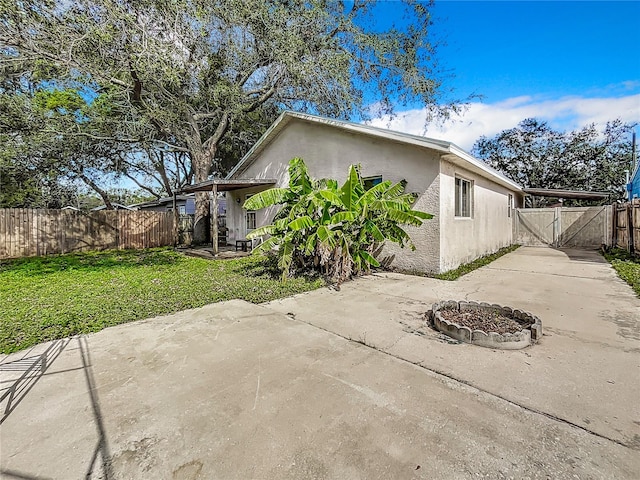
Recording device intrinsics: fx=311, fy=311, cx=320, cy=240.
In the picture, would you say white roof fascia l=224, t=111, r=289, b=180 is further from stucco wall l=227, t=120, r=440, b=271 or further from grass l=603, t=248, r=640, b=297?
grass l=603, t=248, r=640, b=297

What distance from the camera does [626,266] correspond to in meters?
9.33

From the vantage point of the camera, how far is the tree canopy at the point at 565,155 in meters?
23.3

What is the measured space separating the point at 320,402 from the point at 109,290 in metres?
6.47

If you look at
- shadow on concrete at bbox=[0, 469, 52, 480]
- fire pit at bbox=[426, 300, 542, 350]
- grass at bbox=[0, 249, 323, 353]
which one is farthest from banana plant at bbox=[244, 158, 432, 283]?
shadow on concrete at bbox=[0, 469, 52, 480]

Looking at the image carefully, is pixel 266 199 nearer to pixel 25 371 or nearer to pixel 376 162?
pixel 376 162

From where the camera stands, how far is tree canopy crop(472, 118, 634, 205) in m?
23.3

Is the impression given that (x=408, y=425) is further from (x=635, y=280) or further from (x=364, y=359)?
(x=635, y=280)

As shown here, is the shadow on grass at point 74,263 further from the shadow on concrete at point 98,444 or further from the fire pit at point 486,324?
the fire pit at point 486,324

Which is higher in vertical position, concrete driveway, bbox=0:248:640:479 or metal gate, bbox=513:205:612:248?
metal gate, bbox=513:205:612:248

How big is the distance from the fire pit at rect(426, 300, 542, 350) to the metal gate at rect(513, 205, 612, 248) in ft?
47.2

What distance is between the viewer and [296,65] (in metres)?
11.9

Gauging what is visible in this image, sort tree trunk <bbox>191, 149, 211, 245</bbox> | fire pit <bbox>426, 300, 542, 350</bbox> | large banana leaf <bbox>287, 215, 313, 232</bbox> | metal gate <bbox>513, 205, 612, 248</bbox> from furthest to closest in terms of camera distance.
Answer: tree trunk <bbox>191, 149, 211, 245</bbox> < metal gate <bbox>513, 205, 612, 248</bbox> < large banana leaf <bbox>287, 215, 313, 232</bbox> < fire pit <bbox>426, 300, 542, 350</bbox>

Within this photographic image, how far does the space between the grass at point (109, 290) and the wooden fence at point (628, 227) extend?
11777 millimetres

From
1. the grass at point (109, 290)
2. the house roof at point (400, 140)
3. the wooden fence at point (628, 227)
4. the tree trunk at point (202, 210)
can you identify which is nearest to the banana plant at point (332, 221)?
the grass at point (109, 290)
